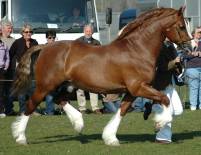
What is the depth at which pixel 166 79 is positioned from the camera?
10.5 metres

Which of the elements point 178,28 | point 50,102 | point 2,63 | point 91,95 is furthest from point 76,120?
point 91,95

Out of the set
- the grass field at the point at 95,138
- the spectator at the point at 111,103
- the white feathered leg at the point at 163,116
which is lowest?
the spectator at the point at 111,103

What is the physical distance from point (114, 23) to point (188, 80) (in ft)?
38.2

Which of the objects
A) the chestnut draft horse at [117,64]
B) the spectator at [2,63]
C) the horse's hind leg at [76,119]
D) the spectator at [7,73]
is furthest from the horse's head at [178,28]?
the spectator at [7,73]

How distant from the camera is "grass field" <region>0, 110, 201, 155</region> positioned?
9.87m

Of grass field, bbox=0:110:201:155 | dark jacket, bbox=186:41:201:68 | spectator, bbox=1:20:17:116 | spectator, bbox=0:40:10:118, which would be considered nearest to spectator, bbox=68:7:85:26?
spectator, bbox=1:20:17:116

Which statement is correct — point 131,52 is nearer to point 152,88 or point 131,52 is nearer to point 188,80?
point 152,88

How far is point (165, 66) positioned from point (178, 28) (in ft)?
2.11

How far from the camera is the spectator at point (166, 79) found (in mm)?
10398

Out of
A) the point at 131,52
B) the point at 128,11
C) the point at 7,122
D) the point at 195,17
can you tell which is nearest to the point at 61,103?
the point at 131,52

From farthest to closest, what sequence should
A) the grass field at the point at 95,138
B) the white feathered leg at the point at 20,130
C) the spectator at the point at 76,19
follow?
the spectator at the point at 76,19 → the white feathered leg at the point at 20,130 → the grass field at the point at 95,138

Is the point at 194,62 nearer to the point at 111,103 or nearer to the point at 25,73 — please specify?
the point at 111,103

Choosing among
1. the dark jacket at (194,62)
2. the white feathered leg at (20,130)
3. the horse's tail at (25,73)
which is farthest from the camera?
the dark jacket at (194,62)

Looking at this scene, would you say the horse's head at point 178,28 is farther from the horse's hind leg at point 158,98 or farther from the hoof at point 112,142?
the hoof at point 112,142
